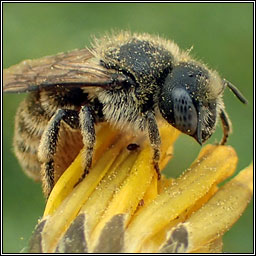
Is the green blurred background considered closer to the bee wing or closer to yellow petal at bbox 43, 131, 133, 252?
the bee wing

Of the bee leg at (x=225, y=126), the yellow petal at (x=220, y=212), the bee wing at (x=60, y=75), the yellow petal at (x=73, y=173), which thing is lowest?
the yellow petal at (x=220, y=212)

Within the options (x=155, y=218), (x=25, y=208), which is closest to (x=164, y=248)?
(x=155, y=218)

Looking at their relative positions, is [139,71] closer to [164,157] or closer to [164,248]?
[164,157]

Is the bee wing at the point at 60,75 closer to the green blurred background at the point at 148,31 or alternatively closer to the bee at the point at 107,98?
the bee at the point at 107,98

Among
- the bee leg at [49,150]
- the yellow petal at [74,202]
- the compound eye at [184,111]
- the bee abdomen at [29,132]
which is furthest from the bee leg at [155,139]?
the bee abdomen at [29,132]

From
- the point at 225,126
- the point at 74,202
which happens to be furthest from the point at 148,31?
the point at 74,202
